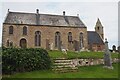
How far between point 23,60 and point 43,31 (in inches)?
993

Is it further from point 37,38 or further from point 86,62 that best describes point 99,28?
point 86,62

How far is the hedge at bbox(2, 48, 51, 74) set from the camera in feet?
68.3

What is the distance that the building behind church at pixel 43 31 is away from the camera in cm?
4531

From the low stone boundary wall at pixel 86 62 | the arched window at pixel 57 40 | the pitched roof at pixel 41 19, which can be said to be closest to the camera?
the low stone boundary wall at pixel 86 62

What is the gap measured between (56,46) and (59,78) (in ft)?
92.6

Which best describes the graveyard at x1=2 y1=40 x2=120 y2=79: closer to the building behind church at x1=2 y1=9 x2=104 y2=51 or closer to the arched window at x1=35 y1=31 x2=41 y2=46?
the building behind church at x1=2 y1=9 x2=104 y2=51

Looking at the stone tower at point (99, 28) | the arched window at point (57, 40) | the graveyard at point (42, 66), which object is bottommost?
the graveyard at point (42, 66)

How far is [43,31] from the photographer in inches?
1841

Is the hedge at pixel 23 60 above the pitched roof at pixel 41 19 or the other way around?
the other way around

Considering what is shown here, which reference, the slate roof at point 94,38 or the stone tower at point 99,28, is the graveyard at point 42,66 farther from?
the stone tower at point 99,28

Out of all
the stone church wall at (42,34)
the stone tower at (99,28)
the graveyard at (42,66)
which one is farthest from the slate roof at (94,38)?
the graveyard at (42,66)

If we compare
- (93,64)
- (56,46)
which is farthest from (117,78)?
(56,46)

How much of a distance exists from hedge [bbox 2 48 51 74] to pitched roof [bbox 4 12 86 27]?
2338 cm

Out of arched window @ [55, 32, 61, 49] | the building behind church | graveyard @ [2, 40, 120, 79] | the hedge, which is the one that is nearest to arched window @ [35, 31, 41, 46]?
the building behind church
